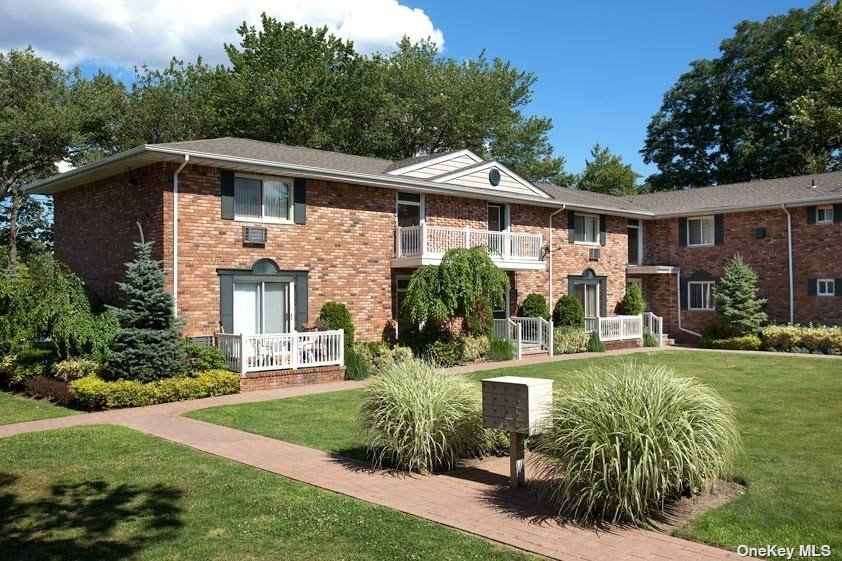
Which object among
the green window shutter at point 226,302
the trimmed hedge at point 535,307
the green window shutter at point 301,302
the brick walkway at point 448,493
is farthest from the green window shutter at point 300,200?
the trimmed hedge at point 535,307

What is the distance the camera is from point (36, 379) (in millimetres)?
14398

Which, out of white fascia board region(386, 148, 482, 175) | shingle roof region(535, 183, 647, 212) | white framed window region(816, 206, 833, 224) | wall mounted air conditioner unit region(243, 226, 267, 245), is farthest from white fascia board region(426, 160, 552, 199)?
white framed window region(816, 206, 833, 224)

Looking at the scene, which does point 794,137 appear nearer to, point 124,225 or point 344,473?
point 124,225

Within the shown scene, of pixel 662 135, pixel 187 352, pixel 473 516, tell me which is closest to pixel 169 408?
pixel 187 352

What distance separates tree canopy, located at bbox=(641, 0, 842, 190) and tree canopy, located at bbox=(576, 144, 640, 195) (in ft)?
9.54

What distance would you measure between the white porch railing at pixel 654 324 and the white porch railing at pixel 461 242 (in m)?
6.73

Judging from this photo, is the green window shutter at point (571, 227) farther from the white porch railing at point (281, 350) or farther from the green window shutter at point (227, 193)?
the green window shutter at point (227, 193)

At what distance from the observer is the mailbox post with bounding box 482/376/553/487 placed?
22.7ft

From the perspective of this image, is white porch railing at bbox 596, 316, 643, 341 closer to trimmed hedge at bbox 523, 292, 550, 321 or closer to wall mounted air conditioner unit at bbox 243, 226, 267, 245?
trimmed hedge at bbox 523, 292, 550, 321

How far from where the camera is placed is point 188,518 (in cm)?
637

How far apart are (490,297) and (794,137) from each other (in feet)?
96.3

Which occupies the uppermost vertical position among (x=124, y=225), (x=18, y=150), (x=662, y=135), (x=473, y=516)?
(x=662, y=135)

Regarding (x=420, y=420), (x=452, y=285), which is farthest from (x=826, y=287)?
(x=420, y=420)

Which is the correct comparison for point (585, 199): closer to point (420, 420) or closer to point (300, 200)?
point (300, 200)
